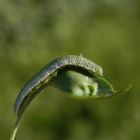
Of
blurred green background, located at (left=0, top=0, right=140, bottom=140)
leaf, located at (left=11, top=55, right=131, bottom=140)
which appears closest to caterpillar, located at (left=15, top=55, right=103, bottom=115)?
leaf, located at (left=11, top=55, right=131, bottom=140)

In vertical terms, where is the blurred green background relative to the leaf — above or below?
above

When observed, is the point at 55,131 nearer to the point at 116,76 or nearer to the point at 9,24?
the point at 116,76

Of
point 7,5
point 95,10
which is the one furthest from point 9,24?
point 95,10

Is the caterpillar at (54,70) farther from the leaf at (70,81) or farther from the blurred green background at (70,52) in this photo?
the blurred green background at (70,52)

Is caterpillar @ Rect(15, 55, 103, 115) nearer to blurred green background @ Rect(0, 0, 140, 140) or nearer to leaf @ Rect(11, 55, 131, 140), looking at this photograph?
leaf @ Rect(11, 55, 131, 140)

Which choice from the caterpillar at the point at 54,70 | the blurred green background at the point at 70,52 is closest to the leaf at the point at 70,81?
the caterpillar at the point at 54,70

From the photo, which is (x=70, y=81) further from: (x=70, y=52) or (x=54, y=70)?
(x=70, y=52)

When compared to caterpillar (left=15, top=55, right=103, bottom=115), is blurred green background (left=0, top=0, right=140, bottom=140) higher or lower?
higher

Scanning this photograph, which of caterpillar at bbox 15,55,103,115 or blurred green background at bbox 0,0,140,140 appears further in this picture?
blurred green background at bbox 0,0,140,140
